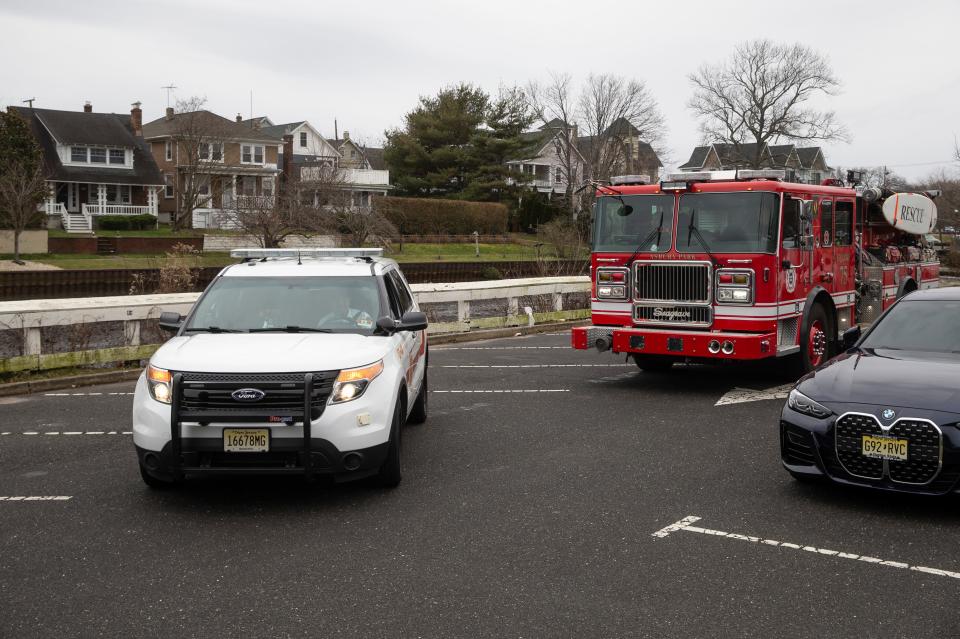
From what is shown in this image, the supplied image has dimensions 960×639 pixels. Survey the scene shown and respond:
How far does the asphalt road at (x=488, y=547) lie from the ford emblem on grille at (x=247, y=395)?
827mm

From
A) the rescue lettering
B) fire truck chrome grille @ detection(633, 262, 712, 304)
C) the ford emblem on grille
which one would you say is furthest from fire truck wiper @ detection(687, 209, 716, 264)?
the ford emblem on grille

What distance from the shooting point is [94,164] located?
61.7m

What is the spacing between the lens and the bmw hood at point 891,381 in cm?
657

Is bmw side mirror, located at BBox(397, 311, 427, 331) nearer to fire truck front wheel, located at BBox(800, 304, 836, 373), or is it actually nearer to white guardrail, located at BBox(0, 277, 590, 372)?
fire truck front wheel, located at BBox(800, 304, 836, 373)

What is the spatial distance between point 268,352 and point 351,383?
648 mm

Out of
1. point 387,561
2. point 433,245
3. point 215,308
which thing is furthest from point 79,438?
point 433,245

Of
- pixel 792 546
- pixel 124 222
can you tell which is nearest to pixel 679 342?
pixel 792 546

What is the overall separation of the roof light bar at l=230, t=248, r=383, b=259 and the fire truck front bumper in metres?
3.55

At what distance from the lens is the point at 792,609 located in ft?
16.4

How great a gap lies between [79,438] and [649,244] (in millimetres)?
6816

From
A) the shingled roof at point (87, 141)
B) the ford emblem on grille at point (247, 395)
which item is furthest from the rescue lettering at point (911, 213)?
the shingled roof at point (87, 141)

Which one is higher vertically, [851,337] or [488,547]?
[851,337]

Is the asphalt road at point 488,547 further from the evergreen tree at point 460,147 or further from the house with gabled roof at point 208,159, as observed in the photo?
the evergreen tree at point 460,147

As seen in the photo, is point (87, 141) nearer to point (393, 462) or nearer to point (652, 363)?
point (652, 363)
